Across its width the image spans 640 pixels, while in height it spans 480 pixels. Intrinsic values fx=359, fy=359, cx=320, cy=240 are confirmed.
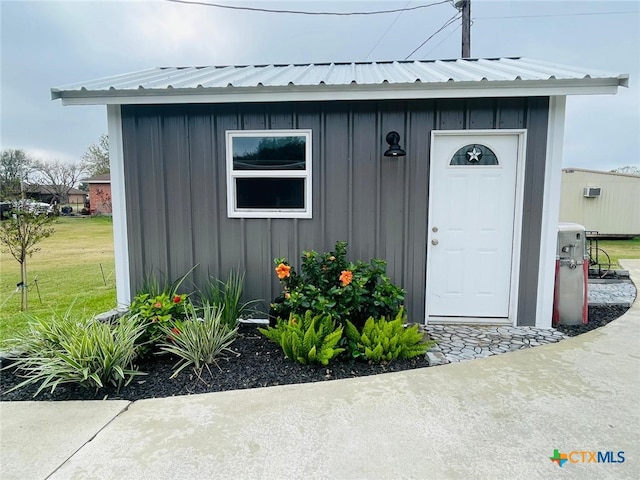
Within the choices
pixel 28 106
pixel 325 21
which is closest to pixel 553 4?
pixel 325 21

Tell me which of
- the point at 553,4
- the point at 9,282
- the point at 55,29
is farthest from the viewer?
the point at 553,4

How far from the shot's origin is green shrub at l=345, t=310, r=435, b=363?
120 inches

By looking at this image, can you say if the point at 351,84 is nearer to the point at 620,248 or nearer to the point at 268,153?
the point at 268,153

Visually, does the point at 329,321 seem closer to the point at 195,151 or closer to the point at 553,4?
the point at 195,151

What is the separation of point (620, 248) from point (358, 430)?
12.7 m

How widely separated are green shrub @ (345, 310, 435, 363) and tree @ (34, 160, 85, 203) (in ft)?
89.8

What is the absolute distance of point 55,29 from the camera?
24.6 ft

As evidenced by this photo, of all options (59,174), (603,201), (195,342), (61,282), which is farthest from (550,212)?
(59,174)

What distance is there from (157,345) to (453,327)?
2996 millimetres

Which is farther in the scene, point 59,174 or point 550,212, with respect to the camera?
point 59,174

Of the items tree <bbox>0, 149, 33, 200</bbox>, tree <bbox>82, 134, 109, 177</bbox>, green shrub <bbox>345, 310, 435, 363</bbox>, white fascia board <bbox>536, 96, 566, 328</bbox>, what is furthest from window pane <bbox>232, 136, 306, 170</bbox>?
tree <bbox>82, 134, 109, 177</bbox>

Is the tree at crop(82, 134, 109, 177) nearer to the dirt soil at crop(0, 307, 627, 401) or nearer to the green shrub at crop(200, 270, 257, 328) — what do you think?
the green shrub at crop(200, 270, 257, 328)

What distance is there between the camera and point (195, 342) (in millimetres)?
3000

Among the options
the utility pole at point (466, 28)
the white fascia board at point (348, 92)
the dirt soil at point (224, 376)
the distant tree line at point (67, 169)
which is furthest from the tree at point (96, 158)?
the dirt soil at point (224, 376)
